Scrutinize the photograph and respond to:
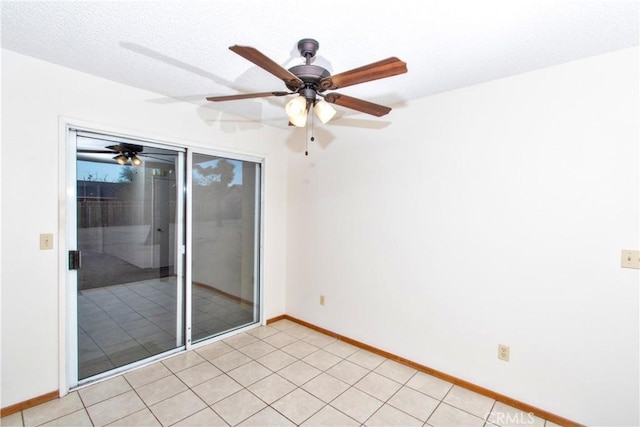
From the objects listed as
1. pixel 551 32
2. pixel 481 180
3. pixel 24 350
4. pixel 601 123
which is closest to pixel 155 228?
pixel 24 350

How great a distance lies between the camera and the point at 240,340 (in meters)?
3.35

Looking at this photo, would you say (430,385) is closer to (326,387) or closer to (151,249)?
(326,387)

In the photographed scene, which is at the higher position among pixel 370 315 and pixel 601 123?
pixel 601 123

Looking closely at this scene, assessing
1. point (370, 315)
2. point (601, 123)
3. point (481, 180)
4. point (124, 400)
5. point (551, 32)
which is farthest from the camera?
point (370, 315)

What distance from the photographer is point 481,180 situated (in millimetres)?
2420

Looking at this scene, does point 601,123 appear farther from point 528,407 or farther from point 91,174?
point 91,174

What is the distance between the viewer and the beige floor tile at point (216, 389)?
7.68ft

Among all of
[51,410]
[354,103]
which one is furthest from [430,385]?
[51,410]

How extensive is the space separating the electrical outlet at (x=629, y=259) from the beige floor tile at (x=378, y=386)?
1.79 meters

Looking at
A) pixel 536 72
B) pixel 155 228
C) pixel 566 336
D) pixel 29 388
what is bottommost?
pixel 29 388

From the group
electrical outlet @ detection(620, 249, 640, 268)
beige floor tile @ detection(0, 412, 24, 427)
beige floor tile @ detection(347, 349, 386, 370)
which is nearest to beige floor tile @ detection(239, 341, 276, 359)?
beige floor tile @ detection(347, 349, 386, 370)

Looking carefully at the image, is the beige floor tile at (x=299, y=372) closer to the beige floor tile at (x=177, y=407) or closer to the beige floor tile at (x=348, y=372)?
the beige floor tile at (x=348, y=372)

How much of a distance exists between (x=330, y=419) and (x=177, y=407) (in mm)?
1123

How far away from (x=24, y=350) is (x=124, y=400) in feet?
2.54
